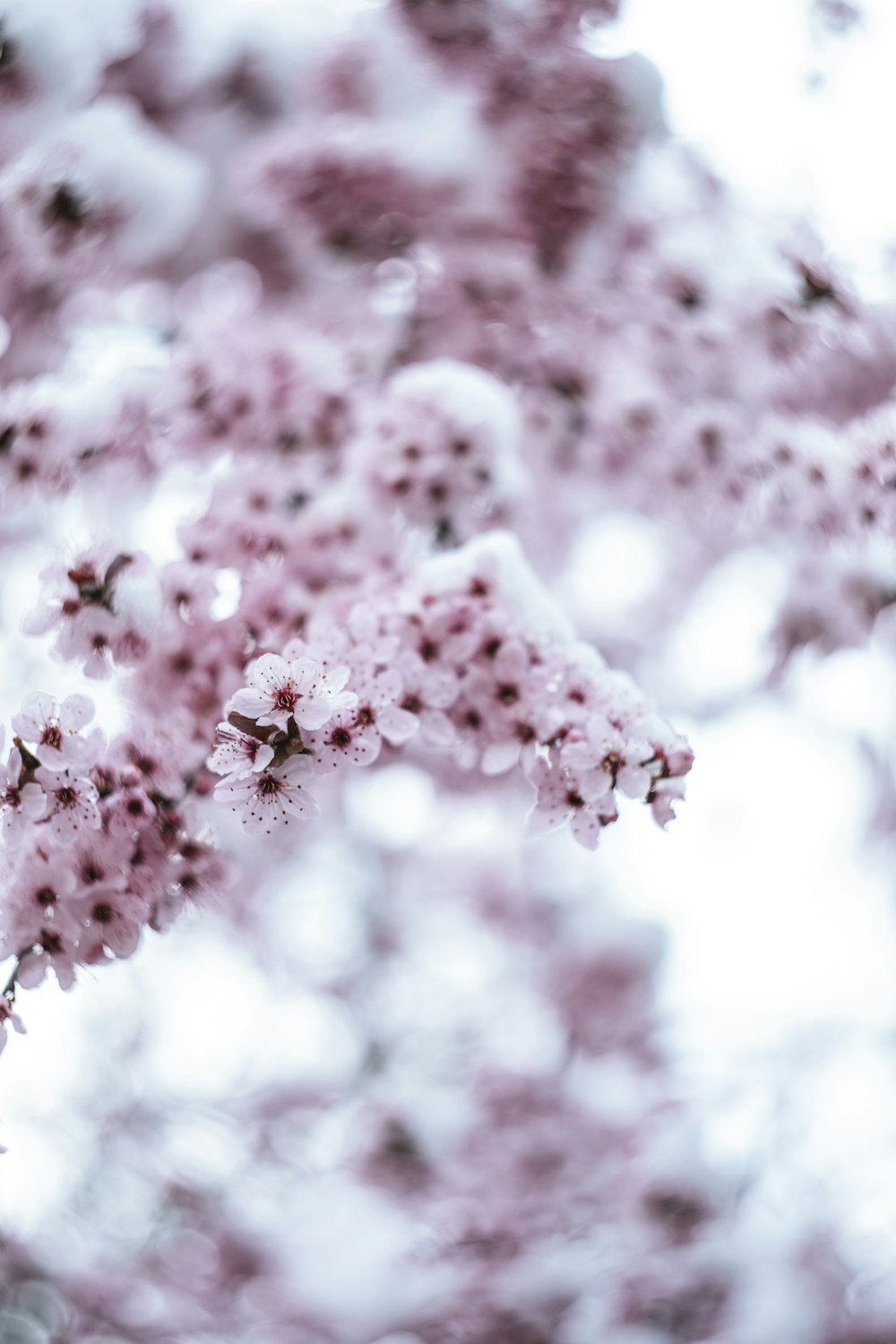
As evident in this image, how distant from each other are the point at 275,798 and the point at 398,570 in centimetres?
71

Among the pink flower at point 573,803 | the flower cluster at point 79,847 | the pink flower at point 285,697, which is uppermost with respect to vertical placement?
the pink flower at point 285,697

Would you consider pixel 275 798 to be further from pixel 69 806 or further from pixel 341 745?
pixel 69 806

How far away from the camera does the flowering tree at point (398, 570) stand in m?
1.62

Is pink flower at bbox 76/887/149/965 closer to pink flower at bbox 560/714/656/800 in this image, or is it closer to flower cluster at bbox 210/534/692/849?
flower cluster at bbox 210/534/692/849

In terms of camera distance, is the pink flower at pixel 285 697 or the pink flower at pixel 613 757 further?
the pink flower at pixel 613 757

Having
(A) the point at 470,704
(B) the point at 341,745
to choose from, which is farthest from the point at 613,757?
(B) the point at 341,745

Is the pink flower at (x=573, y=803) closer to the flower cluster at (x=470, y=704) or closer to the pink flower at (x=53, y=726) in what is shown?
the flower cluster at (x=470, y=704)

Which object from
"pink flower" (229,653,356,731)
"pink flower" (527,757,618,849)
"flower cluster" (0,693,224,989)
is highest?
"pink flower" (229,653,356,731)

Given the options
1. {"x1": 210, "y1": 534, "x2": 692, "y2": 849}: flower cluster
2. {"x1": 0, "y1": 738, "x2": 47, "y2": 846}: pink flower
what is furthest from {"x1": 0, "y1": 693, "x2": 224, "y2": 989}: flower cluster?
{"x1": 210, "y1": 534, "x2": 692, "y2": 849}: flower cluster

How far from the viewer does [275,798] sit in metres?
1.42

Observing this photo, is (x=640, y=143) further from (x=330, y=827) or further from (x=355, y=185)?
(x=330, y=827)

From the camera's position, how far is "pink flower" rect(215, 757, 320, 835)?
141cm

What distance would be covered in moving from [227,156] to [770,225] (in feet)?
5.07

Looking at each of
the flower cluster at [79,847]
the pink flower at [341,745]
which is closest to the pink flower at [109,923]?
the flower cluster at [79,847]
